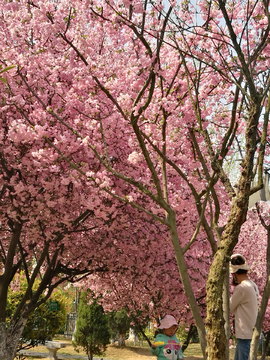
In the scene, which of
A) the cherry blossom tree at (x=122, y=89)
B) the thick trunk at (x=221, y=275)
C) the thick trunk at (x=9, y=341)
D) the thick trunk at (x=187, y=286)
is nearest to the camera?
the thick trunk at (x=221, y=275)

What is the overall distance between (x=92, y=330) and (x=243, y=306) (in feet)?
43.6

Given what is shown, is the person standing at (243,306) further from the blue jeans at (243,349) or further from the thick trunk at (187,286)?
the thick trunk at (187,286)

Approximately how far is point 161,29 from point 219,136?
10.8 feet

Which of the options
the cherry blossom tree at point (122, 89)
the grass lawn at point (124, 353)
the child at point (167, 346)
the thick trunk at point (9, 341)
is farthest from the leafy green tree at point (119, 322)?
the child at point (167, 346)

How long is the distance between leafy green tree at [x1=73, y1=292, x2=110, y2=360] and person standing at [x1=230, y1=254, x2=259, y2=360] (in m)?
12.6

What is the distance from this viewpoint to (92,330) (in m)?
16.6

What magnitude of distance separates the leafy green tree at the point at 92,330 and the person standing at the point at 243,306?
12622 mm

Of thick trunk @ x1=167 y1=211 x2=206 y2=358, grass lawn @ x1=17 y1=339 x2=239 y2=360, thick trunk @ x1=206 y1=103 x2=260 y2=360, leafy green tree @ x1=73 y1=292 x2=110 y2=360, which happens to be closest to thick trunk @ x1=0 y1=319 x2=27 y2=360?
thick trunk @ x1=167 y1=211 x2=206 y2=358

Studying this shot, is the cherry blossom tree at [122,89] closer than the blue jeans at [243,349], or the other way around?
the blue jeans at [243,349]

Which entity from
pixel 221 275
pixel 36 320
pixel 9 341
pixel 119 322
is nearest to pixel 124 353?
pixel 119 322

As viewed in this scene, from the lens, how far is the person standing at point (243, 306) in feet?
14.7

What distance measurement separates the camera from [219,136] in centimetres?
780

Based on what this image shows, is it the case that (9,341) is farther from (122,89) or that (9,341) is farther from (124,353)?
(124,353)

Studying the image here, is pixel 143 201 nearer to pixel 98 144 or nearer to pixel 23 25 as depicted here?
pixel 98 144
